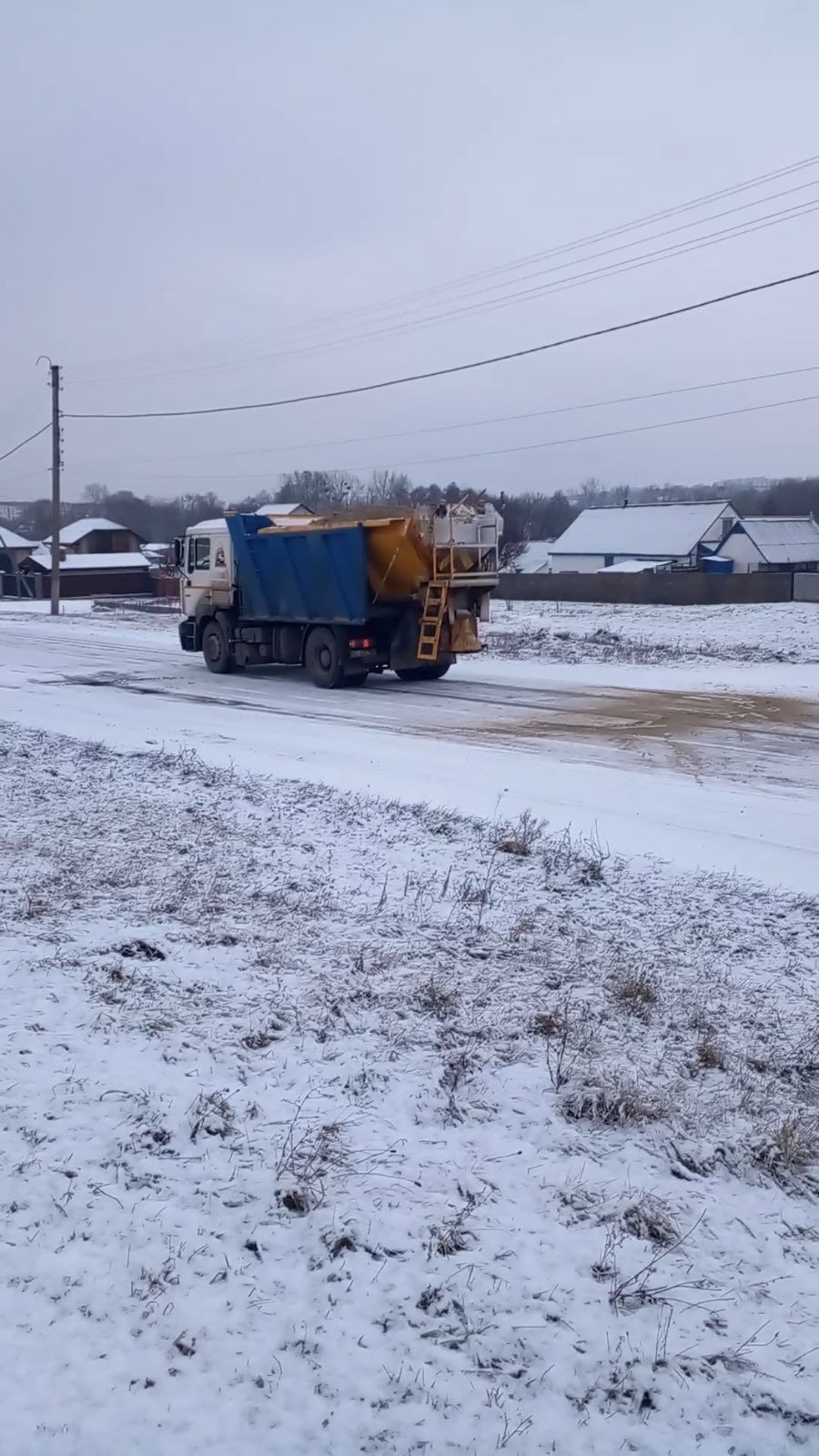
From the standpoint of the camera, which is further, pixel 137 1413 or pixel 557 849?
pixel 557 849

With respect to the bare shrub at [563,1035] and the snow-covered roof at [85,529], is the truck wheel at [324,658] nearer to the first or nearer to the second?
the bare shrub at [563,1035]

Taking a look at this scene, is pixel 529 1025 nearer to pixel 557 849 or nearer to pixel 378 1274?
pixel 378 1274

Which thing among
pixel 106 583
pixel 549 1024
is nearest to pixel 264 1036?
pixel 549 1024

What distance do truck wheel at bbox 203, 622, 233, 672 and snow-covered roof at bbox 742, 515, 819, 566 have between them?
57.5m

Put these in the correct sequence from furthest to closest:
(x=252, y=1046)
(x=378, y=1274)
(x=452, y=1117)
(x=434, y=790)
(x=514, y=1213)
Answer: (x=434, y=790) → (x=252, y=1046) → (x=452, y=1117) → (x=514, y=1213) → (x=378, y=1274)

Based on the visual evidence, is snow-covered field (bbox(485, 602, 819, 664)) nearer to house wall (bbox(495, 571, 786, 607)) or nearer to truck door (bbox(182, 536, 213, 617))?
house wall (bbox(495, 571, 786, 607))

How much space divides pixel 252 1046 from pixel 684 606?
35.8m

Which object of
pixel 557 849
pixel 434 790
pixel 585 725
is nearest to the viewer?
pixel 557 849

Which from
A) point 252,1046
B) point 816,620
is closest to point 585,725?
point 252,1046

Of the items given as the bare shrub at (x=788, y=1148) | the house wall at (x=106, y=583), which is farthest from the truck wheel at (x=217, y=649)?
the house wall at (x=106, y=583)

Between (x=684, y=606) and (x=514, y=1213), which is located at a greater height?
(x=684, y=606)

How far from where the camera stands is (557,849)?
9.06 m

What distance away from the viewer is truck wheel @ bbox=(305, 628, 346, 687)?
20.8m

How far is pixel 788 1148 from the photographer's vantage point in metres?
4.67
